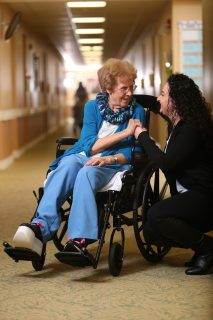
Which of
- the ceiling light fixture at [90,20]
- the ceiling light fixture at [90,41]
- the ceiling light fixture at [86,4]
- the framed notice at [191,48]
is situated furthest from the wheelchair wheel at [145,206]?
the ceiling light fixture at [90,41]

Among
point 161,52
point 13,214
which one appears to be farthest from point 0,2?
point 13,214

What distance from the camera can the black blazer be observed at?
2.85 m

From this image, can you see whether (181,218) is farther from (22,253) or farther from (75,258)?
(22,253)

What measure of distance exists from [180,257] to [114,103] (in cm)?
95

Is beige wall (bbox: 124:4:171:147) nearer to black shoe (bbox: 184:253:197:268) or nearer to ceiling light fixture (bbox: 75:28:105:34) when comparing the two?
A: ceiling light fixture (bbox: 75:28:105:34)

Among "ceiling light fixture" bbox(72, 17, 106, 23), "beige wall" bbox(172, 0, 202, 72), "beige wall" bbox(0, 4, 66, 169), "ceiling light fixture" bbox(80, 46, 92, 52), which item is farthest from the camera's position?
"ceiling light fixture" bbox(80, 46, 92, 52)

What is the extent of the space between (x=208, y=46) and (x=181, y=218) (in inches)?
84.7

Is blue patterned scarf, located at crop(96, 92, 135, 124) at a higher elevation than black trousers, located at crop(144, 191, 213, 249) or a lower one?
higher

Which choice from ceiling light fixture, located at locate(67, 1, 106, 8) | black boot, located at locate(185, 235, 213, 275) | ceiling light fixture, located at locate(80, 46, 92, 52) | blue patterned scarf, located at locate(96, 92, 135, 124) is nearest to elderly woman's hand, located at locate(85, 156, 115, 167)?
blue patterned scarf, located at locate(96, 92, 135, 124)

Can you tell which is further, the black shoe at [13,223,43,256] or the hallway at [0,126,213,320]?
the black shoe at [13,223,43,256]

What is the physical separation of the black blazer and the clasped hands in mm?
38

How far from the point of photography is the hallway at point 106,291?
2.46 metres

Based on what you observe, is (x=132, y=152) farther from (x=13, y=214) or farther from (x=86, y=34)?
(x=86, y=34)

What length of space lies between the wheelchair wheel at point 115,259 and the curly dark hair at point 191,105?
68 centimetres
